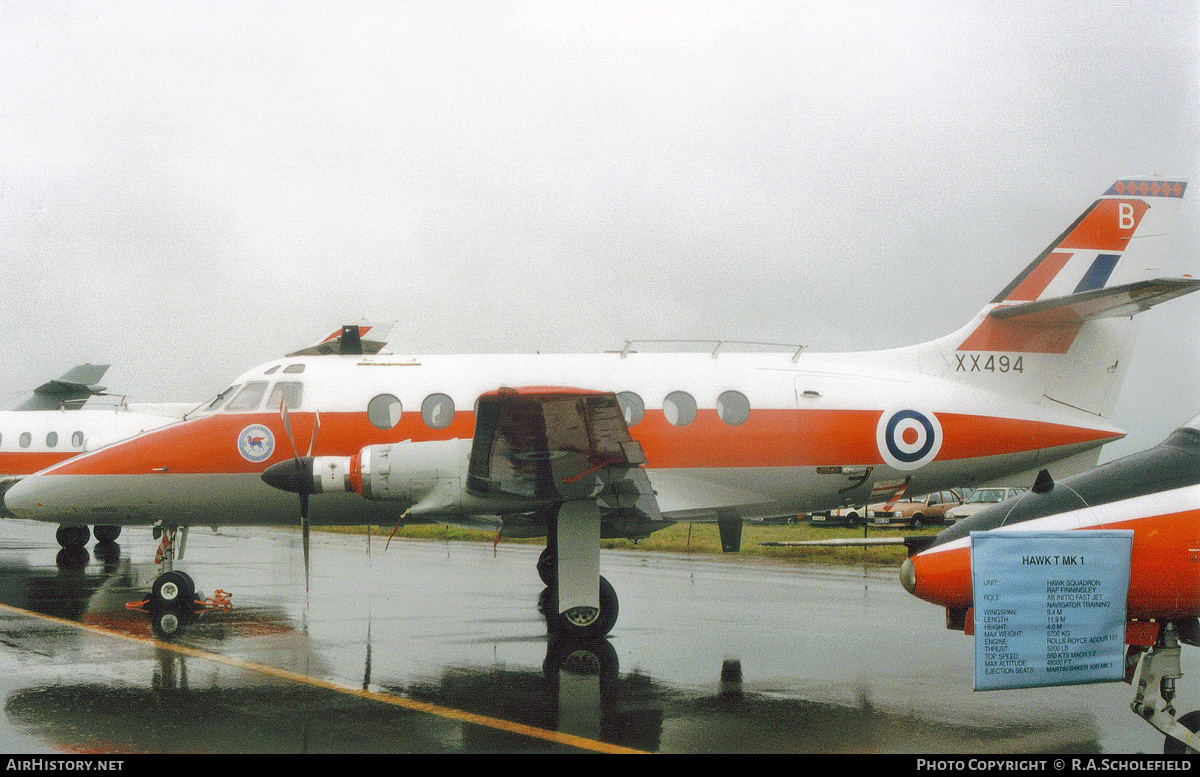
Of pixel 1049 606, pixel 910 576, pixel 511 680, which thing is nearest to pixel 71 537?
A: pixel 511 680

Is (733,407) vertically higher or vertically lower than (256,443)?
higher

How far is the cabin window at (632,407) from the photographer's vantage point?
10.6m

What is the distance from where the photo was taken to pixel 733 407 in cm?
1070

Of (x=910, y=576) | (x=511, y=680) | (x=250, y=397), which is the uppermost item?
(x=250, y=397)

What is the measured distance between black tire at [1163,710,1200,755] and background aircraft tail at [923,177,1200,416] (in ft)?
20.4

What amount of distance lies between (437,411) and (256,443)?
7.79 ft

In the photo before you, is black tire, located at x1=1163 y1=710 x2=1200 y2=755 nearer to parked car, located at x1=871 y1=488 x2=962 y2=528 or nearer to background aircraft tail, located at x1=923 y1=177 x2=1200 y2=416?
background aircraft tail, located at x1=923 y1=177 x2=1200 y2=416

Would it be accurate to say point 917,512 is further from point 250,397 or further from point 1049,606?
point 1049,606

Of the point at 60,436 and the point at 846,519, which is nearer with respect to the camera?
the point at 60,436

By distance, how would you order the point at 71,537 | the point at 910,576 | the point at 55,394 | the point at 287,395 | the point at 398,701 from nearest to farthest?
the point at 910,576
the point at 398,701
the point at 287,395
the point at 71,537
the point at 55,394

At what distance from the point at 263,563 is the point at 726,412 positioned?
14099mm
